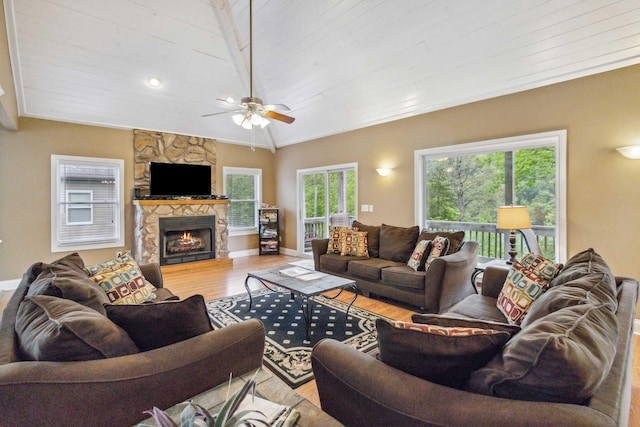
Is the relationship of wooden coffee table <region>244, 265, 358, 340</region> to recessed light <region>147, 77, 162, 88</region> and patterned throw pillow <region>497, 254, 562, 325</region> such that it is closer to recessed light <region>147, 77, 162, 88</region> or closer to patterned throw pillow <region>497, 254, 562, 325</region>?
patterned throw pillow <region>497, 254, 562, 325</region>

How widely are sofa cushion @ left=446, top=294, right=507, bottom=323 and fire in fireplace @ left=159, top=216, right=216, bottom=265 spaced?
208 inches

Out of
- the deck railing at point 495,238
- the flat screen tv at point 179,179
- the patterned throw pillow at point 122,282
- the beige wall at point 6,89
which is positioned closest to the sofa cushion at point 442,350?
the patterned throw pillow at point 122,282

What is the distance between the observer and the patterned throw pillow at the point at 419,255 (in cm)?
382

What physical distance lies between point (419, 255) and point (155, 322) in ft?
10.4

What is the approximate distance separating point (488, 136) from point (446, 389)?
13.5ft

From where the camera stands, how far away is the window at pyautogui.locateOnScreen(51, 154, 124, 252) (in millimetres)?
5238

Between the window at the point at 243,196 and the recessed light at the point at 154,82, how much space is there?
2.28 meters

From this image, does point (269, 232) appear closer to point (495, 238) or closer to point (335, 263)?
point (335, 263)

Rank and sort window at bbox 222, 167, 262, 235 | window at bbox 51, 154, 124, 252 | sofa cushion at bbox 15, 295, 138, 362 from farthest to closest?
window at bbox 222, 167, 262, 235 → window at bbox 51, 154, 124, 252 → sofa cushion at bbox 15, 295, 138, 362

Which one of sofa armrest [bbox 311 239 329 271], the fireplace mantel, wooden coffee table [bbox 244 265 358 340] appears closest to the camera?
wooden coffee table [bbox 244 265 358 340]

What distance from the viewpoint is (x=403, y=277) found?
373 cm

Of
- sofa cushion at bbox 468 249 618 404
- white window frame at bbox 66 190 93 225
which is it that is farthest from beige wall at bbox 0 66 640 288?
sofa cushion at bbox 468 249 618 404

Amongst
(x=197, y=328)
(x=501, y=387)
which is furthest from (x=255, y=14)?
(x=501, y=387)

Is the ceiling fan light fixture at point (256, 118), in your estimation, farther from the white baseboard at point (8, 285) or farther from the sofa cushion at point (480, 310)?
the white baseboard at point (8, 285)
